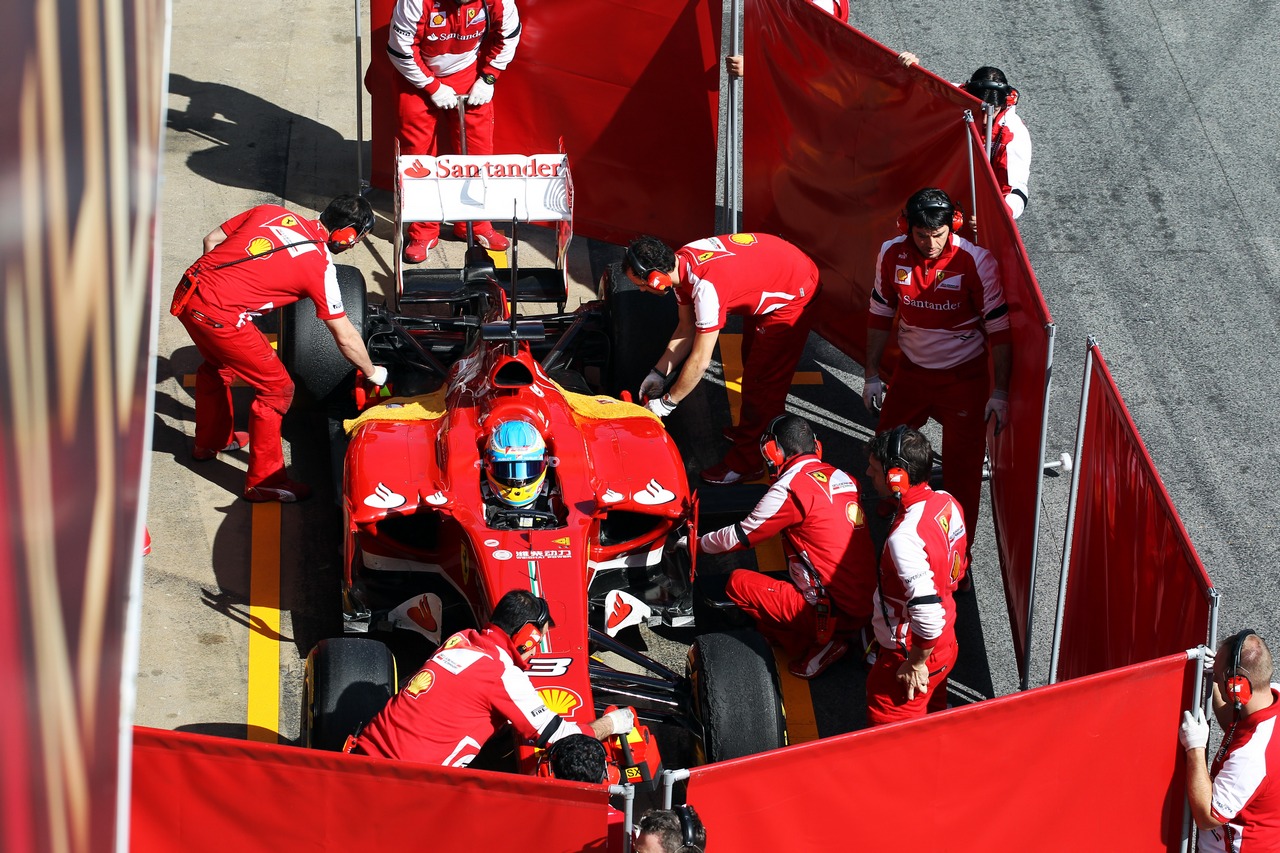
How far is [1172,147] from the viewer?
1113cm

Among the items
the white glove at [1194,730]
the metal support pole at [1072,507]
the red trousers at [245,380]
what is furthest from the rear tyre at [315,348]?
the white glove at [1194,730]

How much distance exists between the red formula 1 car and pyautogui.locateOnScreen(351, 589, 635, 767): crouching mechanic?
184 mm

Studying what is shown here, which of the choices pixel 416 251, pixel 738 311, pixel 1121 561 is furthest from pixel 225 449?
pixel 1121 561

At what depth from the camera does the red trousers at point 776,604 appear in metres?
6.96

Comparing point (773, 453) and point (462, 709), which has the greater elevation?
point (773, 453)

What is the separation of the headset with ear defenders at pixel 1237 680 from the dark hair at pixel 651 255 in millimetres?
3524

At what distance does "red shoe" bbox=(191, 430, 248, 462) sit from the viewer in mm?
8227

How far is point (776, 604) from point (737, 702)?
970 mm

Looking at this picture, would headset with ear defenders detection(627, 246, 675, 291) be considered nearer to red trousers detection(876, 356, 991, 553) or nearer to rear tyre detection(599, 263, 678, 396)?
rear tyre detection(599, 263, 678, 396)

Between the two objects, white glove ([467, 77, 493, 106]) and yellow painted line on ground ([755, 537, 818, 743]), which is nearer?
yellow painted line on ground ([755, 537, 818, 743])

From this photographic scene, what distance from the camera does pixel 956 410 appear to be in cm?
741

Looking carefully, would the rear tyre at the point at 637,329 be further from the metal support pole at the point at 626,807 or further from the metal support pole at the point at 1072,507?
the metal support pole at the point at 626,807

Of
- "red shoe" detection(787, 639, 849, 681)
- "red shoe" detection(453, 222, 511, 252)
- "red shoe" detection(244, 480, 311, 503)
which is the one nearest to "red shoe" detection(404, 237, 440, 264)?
"red shoe" detection(453, 222, 511, 252)

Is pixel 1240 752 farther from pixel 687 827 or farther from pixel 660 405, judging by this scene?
pixel 660 405
